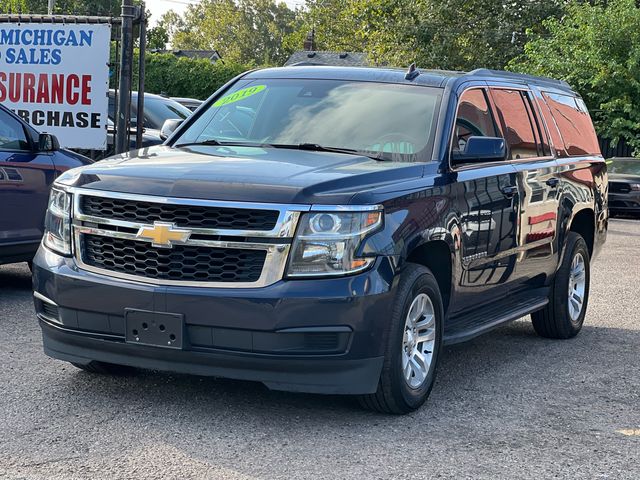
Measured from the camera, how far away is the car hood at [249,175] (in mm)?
5332

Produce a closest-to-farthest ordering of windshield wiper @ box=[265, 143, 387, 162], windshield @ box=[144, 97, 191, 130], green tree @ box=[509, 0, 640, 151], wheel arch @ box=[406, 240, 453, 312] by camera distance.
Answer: wheel arch @ box=[406, 240, 453, 312] → windshield wiper @ box=[265, 143, 387, 162] → windshield @ box=[144, 97, 191, 130] → green tree @ box=[509, 0, 640, 151]

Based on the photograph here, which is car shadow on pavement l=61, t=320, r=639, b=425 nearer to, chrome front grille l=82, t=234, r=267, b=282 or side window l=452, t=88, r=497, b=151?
chrome front grille l=82, t=234, r=267, b=282

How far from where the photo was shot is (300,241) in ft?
17.3

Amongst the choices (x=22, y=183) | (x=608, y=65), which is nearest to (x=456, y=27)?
(x=608, y=65)

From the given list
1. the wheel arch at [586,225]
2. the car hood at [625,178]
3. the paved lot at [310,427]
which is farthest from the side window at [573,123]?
the car hood at [625,178]

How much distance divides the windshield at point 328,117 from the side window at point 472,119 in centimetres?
18

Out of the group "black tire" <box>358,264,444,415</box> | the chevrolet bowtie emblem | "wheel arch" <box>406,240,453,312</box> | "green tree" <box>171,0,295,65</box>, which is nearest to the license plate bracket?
the chevrolet bowtie emblem

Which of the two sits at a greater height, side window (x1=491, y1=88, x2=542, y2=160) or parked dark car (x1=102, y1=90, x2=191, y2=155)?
side window (x1=491, y1=88, x2=542, y2=160)

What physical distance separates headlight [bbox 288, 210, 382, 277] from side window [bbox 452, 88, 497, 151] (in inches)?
58.5

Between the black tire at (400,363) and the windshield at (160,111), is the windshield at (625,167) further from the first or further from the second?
the black tire at (400,363)

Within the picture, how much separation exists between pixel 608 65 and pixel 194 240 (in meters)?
26.5

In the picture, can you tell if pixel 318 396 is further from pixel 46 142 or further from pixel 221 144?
pixel 46 142

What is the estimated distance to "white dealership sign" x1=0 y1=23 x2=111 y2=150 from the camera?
13.6 m

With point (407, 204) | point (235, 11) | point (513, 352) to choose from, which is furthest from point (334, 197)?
point (235, 11)
